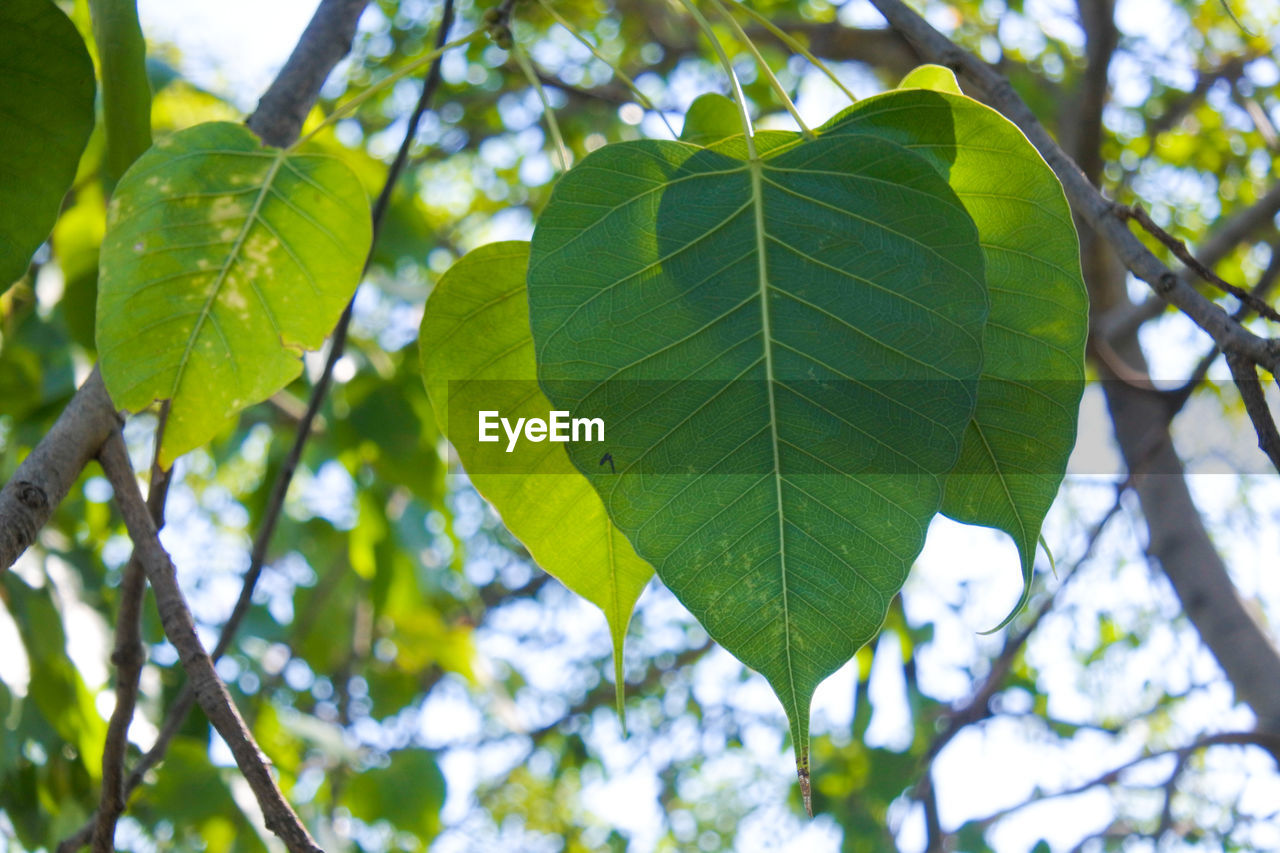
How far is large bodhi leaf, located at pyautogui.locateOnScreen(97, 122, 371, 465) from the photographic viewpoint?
55 cm

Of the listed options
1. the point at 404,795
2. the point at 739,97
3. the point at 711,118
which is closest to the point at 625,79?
the point at 711,118

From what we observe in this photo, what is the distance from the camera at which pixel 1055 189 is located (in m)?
0.44

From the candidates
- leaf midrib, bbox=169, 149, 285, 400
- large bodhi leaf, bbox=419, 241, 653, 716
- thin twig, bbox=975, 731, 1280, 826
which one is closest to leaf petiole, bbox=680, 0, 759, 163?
large bodhi leaf, bbox=419, 241, 653, 716

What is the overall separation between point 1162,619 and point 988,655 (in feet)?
1.59

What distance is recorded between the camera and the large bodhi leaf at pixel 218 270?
0.55 m

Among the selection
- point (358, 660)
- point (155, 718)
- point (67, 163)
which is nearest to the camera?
point (67, 163)

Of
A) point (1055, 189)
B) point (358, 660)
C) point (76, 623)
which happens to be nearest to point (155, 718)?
point (76, 623)

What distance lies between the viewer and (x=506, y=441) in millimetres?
572

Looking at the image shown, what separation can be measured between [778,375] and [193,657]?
0.30 metres

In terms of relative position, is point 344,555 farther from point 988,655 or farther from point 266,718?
point 988,655

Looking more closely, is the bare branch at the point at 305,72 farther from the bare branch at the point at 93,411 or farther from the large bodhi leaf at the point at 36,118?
the large bodhi leaf at the point at 36,118

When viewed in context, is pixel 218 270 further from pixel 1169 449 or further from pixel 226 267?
pixel 1169 449

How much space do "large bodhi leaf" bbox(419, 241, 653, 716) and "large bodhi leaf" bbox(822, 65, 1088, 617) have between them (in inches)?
7.6

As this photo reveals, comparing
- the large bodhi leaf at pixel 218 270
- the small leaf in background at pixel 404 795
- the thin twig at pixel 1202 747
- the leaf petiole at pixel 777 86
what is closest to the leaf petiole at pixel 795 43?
the leaf petiole at pixel 777 86
